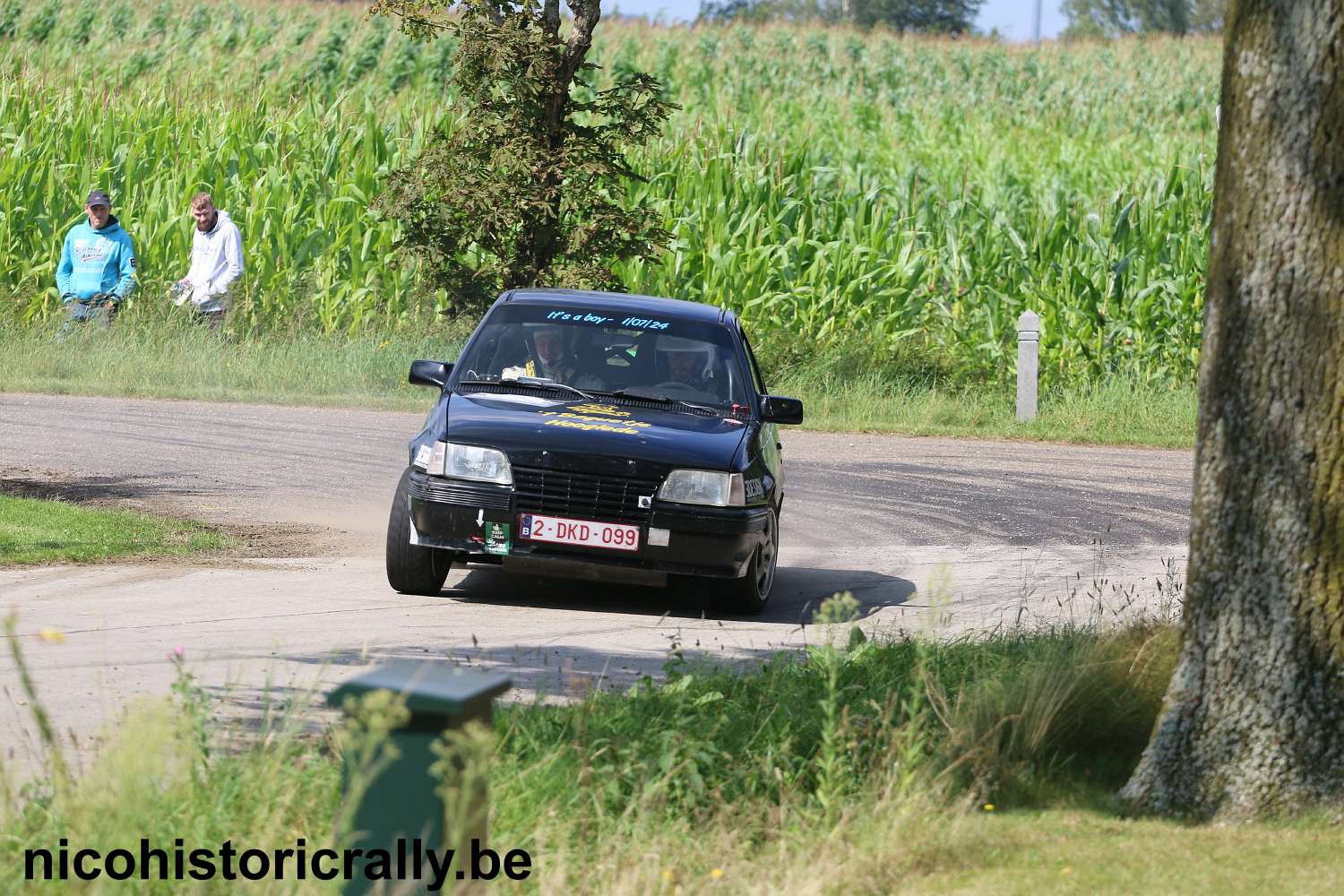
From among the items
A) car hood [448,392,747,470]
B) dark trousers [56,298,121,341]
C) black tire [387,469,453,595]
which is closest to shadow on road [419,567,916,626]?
black tire [387,469,453,595]

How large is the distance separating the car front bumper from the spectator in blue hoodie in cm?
1314

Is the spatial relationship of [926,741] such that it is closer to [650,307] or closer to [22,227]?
[650,307]

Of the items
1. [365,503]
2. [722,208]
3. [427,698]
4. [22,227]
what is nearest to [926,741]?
[427,698]

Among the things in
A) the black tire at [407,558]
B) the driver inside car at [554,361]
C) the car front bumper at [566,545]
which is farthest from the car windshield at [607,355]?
Answer: the car front bumper at [566,545]

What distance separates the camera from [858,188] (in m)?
26.4

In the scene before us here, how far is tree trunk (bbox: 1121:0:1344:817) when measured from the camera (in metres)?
6.12

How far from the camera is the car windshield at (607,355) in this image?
11.3m

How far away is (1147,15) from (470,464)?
410ft

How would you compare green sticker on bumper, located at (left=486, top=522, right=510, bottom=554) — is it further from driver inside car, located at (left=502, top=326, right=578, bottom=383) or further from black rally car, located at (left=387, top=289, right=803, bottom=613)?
driver inside car, located at (left=502, top=326, right=578, bottom=383)

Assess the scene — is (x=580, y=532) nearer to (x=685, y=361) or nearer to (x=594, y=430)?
(x=594, y=430)

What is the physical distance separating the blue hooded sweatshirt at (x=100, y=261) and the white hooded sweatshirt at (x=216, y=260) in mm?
744

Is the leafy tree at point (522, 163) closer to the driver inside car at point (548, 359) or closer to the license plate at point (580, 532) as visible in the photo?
the driver inside car at point (548, 359)

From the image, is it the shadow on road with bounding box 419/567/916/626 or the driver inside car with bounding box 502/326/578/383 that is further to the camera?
the driver inside car with bounding box 502/326/578/383

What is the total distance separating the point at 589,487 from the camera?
10.1m
